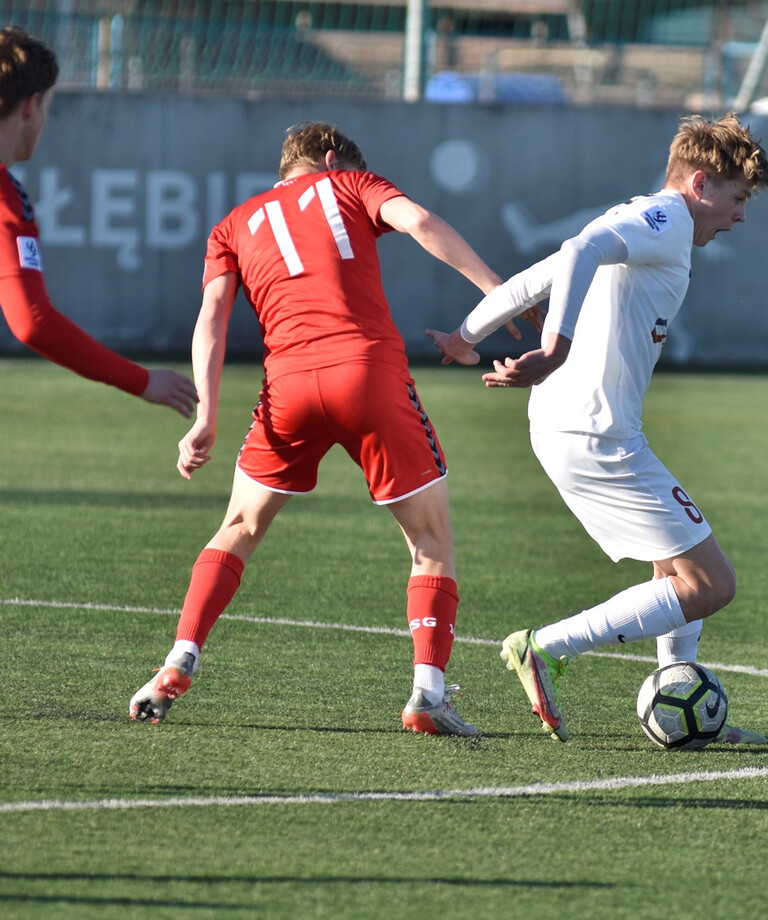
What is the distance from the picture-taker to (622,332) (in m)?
4.82

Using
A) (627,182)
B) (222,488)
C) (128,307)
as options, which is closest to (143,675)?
(222,488)

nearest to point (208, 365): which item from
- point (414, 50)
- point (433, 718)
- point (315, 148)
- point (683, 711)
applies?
point (315, 148)

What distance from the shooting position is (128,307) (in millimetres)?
21844

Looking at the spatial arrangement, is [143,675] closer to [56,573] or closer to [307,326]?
[307,326]

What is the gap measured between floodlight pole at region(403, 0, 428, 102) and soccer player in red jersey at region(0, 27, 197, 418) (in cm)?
1845

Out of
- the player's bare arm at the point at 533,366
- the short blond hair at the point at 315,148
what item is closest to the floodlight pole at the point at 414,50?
the short blond hair at the point at 315,148

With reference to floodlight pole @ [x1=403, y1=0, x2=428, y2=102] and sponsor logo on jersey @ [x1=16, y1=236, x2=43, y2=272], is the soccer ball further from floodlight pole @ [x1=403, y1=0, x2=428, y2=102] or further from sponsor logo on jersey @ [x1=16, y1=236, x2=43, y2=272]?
floodlight pole @ [x1=403, y1=0, x2=428, y2=102]

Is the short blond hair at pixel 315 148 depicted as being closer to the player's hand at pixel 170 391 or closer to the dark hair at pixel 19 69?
the dark hair at pixel 19 69

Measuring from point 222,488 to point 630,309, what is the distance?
21.8 ft

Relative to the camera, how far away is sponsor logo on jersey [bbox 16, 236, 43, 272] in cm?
412

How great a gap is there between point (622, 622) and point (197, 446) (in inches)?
57.1

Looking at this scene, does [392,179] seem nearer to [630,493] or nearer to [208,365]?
[208,365]

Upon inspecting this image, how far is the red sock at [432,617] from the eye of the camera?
504 centimetres

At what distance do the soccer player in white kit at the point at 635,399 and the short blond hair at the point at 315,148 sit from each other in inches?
30.2
